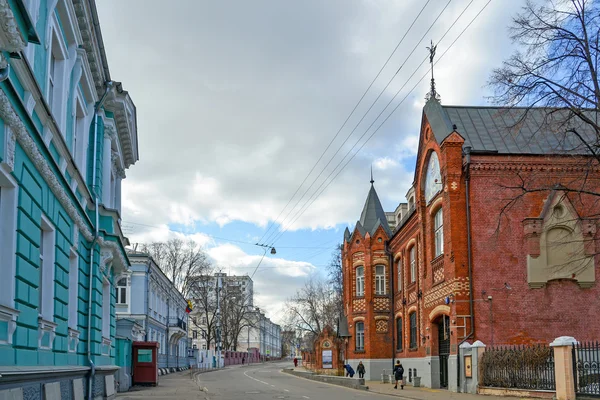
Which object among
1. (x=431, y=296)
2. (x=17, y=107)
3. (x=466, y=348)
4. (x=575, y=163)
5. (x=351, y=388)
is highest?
(x=575, y=163)

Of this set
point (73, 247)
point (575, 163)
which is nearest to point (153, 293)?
point (575, 163)

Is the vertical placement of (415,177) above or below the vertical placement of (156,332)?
above

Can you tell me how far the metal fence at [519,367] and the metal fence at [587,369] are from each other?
1.74 metres

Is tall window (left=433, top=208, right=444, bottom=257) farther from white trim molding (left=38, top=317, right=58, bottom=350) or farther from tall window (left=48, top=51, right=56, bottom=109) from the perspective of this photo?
white trim molding (left=38, top=317, right=58, bottom=350)

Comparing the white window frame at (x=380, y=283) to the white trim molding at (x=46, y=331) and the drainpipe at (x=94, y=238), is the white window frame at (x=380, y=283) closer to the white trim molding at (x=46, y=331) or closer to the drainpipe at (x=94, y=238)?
the drainpipe at (x=94, y=238)

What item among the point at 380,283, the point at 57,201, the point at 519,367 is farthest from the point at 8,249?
the point at 380,283

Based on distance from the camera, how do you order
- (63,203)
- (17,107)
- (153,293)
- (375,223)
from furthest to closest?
(153,293)
(375,223)
(63,203)
(17,107)

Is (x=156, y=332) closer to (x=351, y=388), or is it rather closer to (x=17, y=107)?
(x=351, y=388)

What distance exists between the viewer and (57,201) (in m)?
12.9

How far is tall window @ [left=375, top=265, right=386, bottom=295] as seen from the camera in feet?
144

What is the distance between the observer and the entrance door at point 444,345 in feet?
97.9

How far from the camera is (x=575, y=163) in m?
26.6

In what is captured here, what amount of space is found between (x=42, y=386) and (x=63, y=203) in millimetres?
3641

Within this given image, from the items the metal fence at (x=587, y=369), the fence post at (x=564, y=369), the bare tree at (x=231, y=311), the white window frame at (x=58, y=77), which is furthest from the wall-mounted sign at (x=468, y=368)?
the bare tree at (x=231, y=311)
